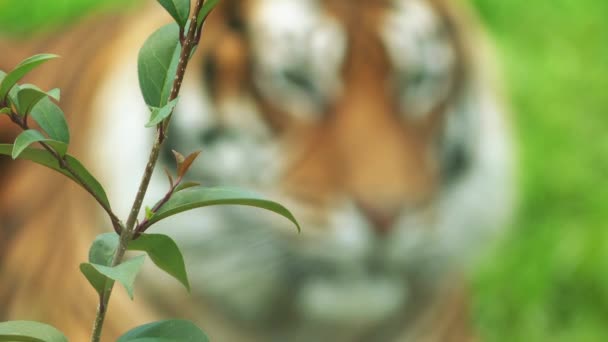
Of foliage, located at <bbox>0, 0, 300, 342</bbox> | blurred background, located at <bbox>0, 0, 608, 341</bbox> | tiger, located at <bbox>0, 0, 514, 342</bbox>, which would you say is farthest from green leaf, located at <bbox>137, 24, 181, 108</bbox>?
blurred background, located at <bbox>0, 0, 608, 341</bbox>

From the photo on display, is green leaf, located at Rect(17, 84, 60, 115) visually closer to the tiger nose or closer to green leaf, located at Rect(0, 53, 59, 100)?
green leaf, located at Rect(0, 53, 59, 100)

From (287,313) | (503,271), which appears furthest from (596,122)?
(287,313)

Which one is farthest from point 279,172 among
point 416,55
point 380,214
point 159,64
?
point 159,64

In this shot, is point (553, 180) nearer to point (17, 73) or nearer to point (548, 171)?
point (548, 171)

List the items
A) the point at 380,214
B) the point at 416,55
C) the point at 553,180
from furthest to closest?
the point at 553,180 < the point at 416,55 < the point at 380,214

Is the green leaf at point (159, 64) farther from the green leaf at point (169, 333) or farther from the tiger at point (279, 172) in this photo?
the tiger at point (279, 172)
